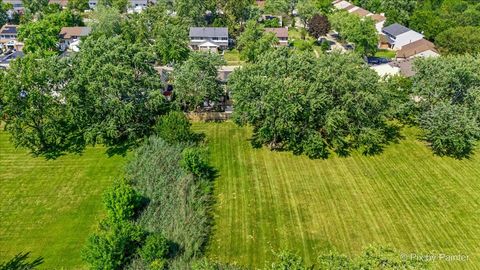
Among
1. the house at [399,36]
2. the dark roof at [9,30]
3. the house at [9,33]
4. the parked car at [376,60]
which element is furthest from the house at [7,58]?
the house at [399,36]

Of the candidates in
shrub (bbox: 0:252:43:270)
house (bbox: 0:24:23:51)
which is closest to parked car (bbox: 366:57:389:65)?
shrub (bbox: 0:252:43:270)

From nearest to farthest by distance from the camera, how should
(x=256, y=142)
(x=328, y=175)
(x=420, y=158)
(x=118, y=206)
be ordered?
(x=118, y=206) → (x=328, y=175) → (x=420, y=158) → (x=256, y=142)

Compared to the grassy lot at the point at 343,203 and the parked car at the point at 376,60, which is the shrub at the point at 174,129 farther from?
the parked car at the point at 376,60

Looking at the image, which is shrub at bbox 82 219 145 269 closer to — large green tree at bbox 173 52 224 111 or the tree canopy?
large green tree at bbox 173 52 224 111

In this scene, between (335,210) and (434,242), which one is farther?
(335,210)

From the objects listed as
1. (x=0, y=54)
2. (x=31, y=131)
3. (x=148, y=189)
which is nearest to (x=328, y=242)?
(x=148, y=189)

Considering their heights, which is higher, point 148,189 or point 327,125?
point 327,125

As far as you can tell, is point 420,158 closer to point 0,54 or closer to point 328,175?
point 328,175

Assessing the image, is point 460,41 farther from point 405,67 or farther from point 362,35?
point 362,35
